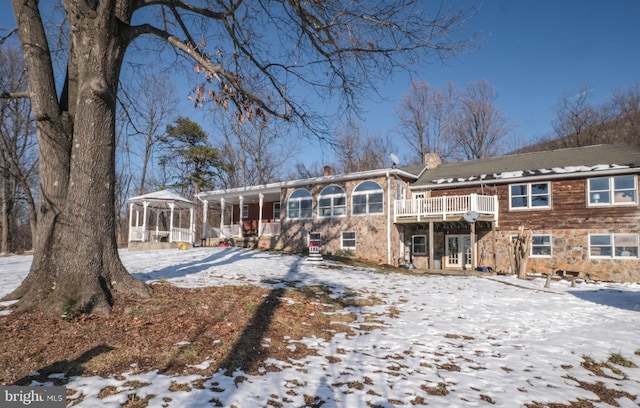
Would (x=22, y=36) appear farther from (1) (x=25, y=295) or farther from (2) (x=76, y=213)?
(1) (x=25, y=295)

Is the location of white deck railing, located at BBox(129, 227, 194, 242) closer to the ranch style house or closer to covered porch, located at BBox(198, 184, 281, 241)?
covered porch, located at BBox(198, 184, 281, 241)

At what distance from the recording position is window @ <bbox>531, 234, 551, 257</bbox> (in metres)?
16.9

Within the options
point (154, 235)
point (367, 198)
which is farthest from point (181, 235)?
point (367, 198)

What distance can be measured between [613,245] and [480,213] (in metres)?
5.11

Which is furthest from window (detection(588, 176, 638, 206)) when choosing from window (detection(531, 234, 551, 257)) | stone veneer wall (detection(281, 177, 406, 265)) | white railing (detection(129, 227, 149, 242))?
white railing (detection(129, 227, 149, 242))

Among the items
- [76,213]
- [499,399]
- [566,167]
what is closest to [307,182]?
[566,167]

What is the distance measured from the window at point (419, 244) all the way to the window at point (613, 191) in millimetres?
7393

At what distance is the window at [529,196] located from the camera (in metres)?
17.2

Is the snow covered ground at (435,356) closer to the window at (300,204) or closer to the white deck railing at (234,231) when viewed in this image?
the window at (300,204)

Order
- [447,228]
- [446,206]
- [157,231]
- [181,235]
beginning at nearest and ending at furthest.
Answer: [446,206]
[447,228]
[157,231]
[181,235]

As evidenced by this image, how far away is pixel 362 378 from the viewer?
4.41 meters

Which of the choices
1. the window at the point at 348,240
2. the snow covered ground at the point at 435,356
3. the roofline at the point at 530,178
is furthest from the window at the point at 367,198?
the snow covered ground at the point at 435,356

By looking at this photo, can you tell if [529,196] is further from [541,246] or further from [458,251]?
[458,251]

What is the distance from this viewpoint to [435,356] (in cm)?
547
